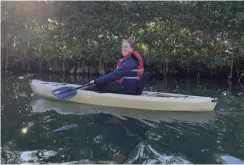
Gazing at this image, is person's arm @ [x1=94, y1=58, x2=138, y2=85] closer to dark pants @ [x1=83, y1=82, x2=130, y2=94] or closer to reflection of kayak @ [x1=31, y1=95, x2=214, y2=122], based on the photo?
dark pants @ [x1=83, y1=82, x2=130, y2=94]

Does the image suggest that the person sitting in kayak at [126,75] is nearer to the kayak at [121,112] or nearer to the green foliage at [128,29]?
the kayak at [121,112]

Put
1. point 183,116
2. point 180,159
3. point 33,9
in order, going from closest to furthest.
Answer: point 180,159
point 183,116
point 33,9

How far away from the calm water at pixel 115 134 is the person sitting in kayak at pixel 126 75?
42 cm

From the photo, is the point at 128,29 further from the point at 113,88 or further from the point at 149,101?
the point at 149,101

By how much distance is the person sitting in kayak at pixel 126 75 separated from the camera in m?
5.89

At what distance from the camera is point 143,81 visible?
598 cm

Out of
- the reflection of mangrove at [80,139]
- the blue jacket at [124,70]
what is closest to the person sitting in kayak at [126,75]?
the blue jacket at [124,70]

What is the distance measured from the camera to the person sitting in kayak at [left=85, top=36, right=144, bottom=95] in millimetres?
5887

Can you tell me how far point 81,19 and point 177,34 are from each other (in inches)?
126

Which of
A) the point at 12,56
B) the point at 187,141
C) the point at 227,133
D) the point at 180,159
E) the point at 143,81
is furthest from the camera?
the point at 12,56

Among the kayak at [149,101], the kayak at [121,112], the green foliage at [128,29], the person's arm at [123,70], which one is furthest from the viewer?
the green foliage at [128,29]

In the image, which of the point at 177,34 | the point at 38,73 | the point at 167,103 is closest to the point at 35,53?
the point at 38,73

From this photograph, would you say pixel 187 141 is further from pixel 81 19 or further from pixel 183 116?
pixel 81 19

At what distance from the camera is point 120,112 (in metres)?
5.85
